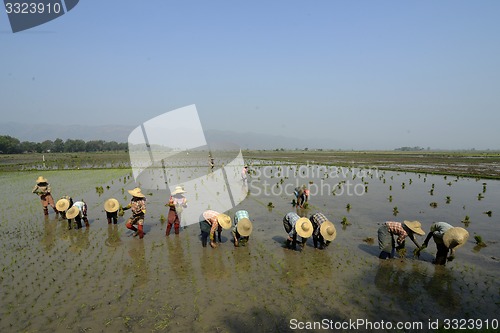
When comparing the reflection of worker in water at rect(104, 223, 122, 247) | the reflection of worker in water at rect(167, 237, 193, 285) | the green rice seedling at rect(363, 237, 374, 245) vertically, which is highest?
the reflection of worker in water at rect(104, 223, 122, 247)

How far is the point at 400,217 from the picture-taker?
1343 centimetres

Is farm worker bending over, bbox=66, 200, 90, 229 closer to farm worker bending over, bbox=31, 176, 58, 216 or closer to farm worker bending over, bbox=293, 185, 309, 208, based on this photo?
farm worker bending over, bbox=31, 176, 58, 216

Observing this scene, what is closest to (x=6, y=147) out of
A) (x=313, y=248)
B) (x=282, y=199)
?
(x=282, y=199)

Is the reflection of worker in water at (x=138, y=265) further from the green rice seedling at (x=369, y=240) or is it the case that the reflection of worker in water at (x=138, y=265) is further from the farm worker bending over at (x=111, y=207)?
the green rice seedling at (x=369, y=240)

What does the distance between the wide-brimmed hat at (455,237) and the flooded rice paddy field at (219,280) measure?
77 cm

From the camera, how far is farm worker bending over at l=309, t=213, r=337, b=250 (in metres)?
9.04

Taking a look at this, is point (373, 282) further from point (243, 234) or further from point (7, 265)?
point (7, 265)

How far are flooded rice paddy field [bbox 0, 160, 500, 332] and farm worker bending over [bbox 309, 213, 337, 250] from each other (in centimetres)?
36

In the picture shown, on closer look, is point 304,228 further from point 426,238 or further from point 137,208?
point 137,208

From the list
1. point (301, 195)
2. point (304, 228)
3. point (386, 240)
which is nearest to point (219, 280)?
point (304, 228)

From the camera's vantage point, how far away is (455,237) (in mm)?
7434

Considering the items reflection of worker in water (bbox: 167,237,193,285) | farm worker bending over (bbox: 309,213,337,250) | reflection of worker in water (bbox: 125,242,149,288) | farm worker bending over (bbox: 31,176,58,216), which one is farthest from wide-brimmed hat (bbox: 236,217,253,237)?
farm worker bending over (bbox: 31,176,58,216)

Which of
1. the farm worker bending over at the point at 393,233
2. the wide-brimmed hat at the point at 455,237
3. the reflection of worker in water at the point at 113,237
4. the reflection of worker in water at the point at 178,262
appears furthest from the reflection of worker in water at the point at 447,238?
the reflection of worker in water at the point at 113,237

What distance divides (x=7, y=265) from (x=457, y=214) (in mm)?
16939
